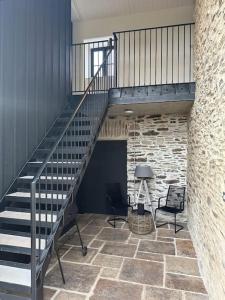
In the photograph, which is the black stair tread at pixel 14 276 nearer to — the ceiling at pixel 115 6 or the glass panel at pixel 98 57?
the glass panel at pixel 98 57

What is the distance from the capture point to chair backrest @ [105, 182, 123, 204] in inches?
201

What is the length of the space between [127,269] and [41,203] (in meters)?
1.48

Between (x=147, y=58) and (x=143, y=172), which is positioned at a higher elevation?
(x=147, y=58)

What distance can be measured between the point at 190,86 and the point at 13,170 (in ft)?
10.8

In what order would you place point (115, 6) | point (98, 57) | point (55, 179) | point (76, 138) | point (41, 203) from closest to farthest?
point (41, 203) < point (55, 179) < point (76, 138) < point (115, 6) < point (98, 57)

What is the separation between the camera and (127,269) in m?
3.08

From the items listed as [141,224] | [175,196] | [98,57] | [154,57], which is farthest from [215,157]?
[98,57]

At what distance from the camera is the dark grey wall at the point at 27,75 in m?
3.13

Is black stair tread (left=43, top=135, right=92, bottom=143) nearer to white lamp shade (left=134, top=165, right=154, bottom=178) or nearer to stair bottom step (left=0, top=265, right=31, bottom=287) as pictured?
white lamp shade (left=134, top=165, right=154, bottom=178)

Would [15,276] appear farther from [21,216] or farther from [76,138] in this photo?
[76,138]

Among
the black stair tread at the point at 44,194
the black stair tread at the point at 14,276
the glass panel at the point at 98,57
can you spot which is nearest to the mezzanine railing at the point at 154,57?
the glass panel at the point at 98,57

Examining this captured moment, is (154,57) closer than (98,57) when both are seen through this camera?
Yes

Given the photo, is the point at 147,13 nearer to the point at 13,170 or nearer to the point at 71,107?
the point at 71,107

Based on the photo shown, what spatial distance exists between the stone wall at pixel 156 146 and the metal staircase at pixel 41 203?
1.43 m
